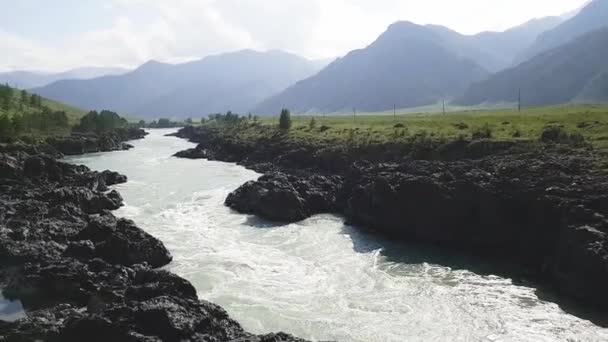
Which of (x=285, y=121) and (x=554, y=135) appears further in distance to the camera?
(x=285, y=121)

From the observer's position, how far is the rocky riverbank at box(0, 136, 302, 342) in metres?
25.1

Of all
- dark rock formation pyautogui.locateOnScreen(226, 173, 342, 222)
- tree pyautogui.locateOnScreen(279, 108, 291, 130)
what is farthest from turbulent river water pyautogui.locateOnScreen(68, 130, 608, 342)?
tree pyautogui.locateOnScreen(279, 108, 291, 130)

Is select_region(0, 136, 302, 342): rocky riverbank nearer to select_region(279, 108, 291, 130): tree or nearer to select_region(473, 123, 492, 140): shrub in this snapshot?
select_region(473, 123, 492, 140): shrub

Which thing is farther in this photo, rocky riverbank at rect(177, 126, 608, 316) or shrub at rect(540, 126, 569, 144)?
shrub at rect(540, 126, 569, 144)

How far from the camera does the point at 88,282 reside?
3284 cm

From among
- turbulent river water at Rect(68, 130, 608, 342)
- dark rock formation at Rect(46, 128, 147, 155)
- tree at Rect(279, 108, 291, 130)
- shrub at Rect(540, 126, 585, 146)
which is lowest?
turbulent river water at Rect(68, 130, 608, 342)

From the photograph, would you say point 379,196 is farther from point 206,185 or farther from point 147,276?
point 206,185

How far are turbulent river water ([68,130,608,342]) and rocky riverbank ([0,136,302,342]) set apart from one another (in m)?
4.13

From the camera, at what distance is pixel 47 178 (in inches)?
2840

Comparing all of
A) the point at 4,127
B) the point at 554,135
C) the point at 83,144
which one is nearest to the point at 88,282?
the point at 554,135

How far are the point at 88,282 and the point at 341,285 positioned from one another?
17514mm

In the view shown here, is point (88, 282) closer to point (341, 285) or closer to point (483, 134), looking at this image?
point (341, 285)

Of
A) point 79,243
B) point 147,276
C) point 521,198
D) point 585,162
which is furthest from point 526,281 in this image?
point 79,243

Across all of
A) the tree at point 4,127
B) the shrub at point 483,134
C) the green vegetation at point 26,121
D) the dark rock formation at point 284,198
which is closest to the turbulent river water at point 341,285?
the dark rock formation at point 284,198
